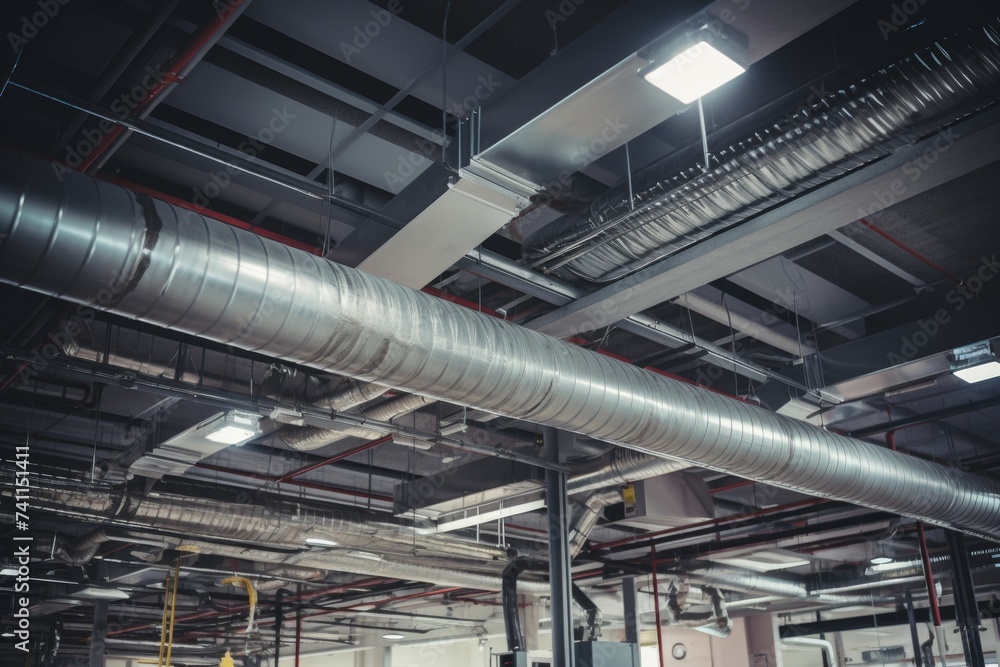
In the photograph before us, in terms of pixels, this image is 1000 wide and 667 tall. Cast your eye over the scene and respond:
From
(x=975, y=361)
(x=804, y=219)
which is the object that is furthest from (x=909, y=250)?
(x=804, y=219)

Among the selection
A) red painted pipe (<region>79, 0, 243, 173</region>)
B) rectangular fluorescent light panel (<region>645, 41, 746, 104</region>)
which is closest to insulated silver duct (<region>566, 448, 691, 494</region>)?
rectangular fluorescent light panel (<region>645, 41, 746, 104</region>)

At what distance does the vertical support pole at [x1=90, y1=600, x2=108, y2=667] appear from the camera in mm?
9641

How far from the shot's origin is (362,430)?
509 cm

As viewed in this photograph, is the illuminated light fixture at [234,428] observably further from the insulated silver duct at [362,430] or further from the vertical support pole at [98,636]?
the vertical support pole at [98,636]

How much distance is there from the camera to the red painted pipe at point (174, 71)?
2.53 meters

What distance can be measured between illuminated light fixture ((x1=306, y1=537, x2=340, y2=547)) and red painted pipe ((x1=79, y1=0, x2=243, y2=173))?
437cm

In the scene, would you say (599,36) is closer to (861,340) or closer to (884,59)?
(884,59)

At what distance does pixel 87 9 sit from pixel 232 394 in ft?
7.43

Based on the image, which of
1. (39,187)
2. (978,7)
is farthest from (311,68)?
(978,7)

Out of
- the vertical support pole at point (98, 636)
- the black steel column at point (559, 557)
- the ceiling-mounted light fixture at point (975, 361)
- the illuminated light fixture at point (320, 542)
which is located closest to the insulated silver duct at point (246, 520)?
the illuminated light fixture at point (320, 542)

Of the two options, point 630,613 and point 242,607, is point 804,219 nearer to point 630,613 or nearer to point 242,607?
point 630,613

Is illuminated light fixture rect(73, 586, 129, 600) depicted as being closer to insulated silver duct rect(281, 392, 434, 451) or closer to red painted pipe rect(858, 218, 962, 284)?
insulated silver duct rect(281, 392, 434, 451)

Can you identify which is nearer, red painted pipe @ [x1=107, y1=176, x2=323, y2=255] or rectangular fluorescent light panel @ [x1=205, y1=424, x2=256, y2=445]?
red painted pipe @ [x1=107, y1=176, x2=323, y2=255]

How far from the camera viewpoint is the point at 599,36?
8.04 ft
